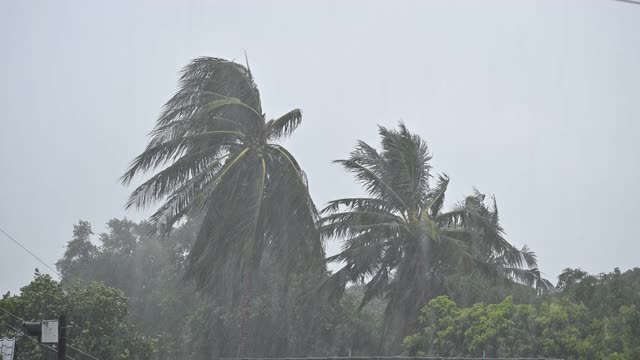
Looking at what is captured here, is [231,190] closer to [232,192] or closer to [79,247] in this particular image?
[232,192]

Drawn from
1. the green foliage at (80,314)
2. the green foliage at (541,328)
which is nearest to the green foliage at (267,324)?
the green foliage at (80,314)

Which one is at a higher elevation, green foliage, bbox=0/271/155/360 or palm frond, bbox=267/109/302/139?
palm frond, bbox=267/109/302/139

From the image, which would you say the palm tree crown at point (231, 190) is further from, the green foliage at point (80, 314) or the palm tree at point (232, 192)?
the green foliage at point (80, 314)

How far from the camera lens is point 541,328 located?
23703 millimetres

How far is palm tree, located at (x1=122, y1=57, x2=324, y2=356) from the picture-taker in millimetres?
23312

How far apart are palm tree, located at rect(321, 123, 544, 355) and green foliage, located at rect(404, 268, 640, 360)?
4.78 ft

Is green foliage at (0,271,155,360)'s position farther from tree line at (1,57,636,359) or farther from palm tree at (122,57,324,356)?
palm tree at (122,57,324,356)

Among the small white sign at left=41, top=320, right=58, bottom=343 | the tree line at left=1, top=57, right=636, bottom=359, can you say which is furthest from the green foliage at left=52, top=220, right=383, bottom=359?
the small white sign at left=41, top=320, right=58, bottom=343

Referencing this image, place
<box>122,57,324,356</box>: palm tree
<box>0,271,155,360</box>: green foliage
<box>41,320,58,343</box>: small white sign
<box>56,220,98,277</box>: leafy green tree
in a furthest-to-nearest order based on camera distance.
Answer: <box>56,220,98,277</box>: leafy green tree < <box>0,271,155,360</box>: green foliage < <box>122,57,324,356</box>: palm tree < <box>41,320,58,343</box>: small white sign

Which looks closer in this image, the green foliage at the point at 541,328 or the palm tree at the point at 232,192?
the green foliage at the point at 541,328

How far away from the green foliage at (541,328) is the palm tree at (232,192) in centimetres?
457

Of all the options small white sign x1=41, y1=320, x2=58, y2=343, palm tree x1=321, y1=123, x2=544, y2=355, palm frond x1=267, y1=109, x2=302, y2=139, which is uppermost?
palm frond x1=267, y1=109, x2=302, y2=139

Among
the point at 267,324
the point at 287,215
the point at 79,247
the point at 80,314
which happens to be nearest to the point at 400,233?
the point at 287,215

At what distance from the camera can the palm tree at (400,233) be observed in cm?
2644
